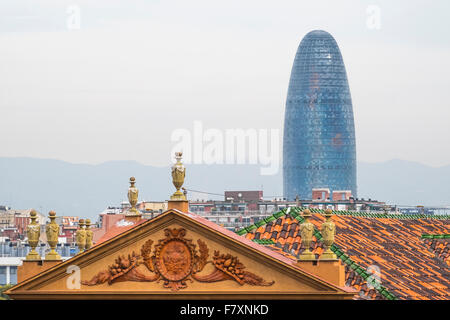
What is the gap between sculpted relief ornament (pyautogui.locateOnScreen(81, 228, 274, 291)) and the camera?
61219 millimetres

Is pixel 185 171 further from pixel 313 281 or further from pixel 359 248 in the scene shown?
pixel 359 248

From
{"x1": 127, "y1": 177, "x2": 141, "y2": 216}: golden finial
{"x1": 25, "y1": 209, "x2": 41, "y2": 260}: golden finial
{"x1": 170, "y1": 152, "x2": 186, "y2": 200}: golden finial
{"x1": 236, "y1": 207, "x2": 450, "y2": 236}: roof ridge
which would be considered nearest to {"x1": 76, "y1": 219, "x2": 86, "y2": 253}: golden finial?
{"x1": 127, "y1": 177, "x2": 141, "y2": 216}: golden finial

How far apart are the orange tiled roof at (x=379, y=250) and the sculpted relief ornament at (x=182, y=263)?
11965 mm

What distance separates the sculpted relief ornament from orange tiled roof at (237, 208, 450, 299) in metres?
12.0

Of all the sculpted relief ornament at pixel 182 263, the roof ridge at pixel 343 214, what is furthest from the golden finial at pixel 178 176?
the roof ridge at pixel 343 214

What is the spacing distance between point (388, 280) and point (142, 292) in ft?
72.1

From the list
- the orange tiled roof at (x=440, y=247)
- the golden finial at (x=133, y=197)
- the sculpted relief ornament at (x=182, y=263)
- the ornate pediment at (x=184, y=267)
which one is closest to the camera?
the ornate pediment at (x=184, y=267)

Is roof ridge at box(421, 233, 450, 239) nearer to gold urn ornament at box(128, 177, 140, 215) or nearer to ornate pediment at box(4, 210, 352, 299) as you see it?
gold urn ornament at box(128, 177, 140, 215)

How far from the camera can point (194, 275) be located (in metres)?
61.2

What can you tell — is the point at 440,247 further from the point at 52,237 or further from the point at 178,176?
the point at 52,237

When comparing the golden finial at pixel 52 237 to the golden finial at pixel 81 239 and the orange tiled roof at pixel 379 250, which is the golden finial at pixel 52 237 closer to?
the golden finial at pixel 81 239

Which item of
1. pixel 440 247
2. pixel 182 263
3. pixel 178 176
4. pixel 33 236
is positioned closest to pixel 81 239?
pixel 33 236

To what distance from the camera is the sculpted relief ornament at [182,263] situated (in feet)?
201
